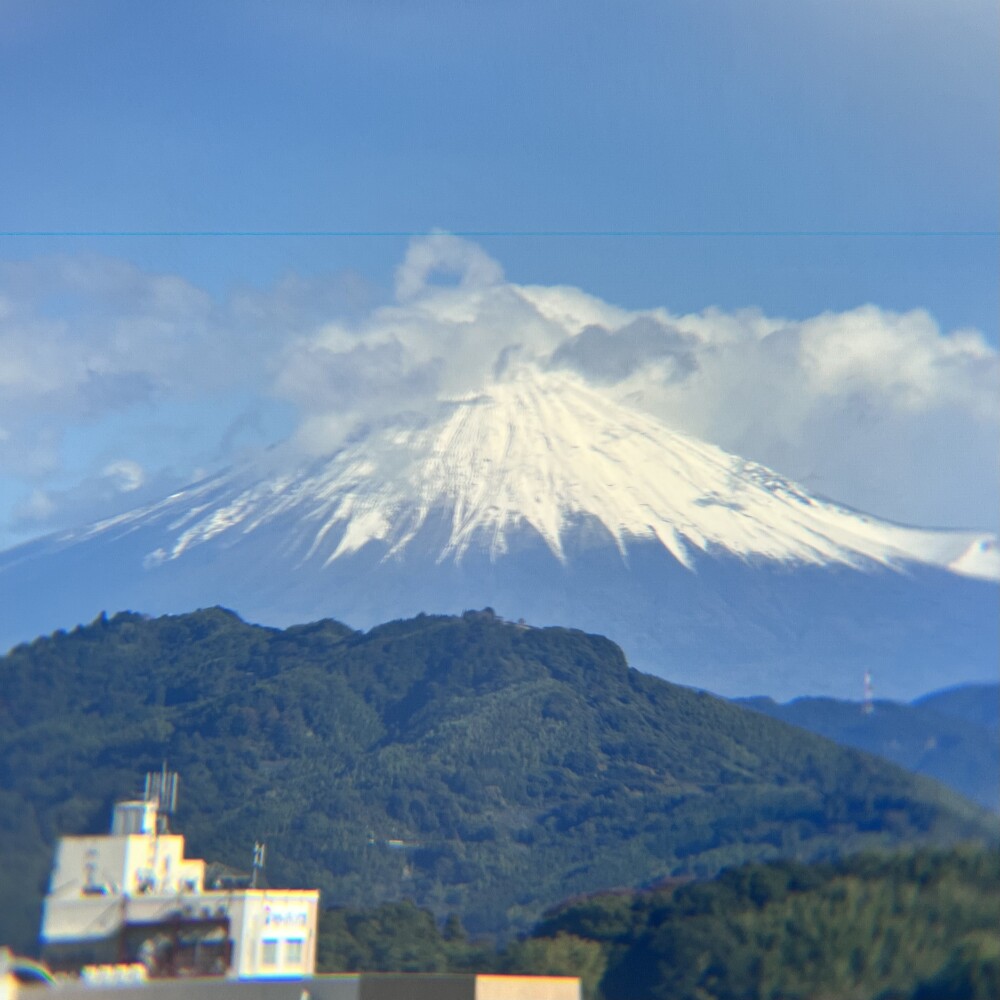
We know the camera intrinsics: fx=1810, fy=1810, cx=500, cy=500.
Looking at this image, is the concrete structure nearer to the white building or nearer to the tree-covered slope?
the tree-covered slope

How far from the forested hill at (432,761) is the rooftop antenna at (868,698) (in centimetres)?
690

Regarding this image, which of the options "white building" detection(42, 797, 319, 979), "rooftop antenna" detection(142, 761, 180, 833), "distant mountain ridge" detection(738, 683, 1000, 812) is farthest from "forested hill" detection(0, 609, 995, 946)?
"white building" detection(42, 797, 319, 979)

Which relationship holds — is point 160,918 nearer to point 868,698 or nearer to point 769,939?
point 769,939

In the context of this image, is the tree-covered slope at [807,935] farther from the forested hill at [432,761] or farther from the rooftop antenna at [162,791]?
the rooftop antenna at [162,791]

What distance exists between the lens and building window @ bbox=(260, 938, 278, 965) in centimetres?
5425

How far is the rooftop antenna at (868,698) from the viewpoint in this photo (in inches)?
4656

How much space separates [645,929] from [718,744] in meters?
61.7

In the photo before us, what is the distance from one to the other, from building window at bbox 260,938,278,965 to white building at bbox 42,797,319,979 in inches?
1.5

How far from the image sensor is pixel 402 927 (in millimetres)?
63906

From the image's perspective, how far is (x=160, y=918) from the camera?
52.4m

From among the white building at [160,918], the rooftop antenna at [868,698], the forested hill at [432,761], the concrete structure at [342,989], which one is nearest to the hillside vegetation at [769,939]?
the white building at [160,918]

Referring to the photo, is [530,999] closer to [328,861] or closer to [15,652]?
[328,861]

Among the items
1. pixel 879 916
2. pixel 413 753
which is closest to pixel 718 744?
pixel 413 753

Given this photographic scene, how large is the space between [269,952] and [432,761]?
58.4m
